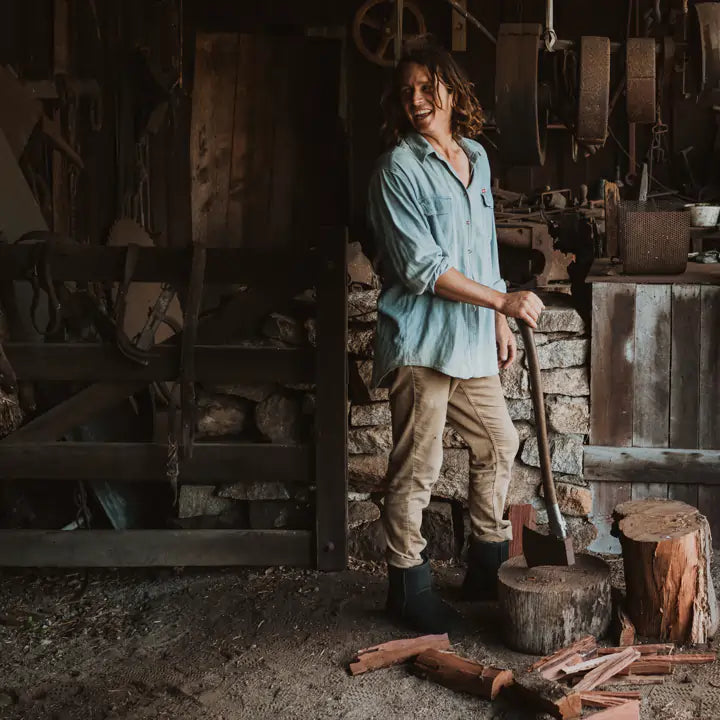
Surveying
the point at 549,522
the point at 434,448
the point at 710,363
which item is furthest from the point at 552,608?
the point at 710,363

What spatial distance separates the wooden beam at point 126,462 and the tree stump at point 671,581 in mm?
1208

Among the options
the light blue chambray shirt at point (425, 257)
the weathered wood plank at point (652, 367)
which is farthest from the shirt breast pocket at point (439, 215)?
the weathered wood plank at point (652, 367)

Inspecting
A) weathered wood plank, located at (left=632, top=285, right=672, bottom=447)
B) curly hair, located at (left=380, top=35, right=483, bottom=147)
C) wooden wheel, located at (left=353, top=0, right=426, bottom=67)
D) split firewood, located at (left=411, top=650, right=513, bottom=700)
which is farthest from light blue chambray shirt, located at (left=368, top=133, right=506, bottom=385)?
wooden wheel, located at (left=353, top=0, right=426, bottom=67)

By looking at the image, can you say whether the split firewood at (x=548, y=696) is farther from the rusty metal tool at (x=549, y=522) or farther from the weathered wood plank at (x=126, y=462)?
the weathered wood plank at (x=126, y=462)

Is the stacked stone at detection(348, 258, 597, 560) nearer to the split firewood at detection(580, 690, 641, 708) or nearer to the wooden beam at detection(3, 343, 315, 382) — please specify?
the wooden beam at detection(3, 343, 315, 382)

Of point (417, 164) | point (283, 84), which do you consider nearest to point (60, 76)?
point (283, 84)

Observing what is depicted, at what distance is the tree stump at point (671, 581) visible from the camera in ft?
10.4

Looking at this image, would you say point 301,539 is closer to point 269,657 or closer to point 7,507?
point 269,657

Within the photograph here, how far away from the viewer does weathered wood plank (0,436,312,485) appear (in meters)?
3.60

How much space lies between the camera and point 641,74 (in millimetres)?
3648

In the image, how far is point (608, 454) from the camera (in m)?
4.05

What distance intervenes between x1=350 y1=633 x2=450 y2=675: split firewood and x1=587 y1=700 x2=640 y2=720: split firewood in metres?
Answer: 0.64

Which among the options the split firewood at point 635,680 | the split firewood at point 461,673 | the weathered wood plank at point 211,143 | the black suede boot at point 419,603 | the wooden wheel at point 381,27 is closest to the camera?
the split firewood at point 461,673

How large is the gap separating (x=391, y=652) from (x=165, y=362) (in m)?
1.32
